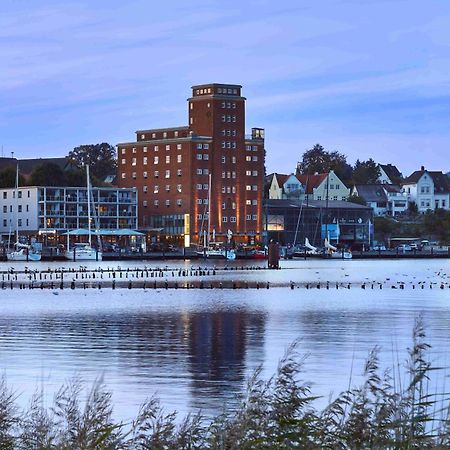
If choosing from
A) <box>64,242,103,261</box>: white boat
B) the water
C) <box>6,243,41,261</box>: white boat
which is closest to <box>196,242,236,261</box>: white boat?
<box>64,242,103,261</box>: white boat

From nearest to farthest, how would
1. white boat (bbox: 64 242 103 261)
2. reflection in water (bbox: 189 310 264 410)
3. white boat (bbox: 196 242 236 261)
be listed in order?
reflection in water (bbox: 189 310 264 410) → white boat (bbox: 64 242 103 261) → white boat (bbox: 196 242 236 261)

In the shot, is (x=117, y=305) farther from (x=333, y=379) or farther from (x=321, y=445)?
(x=321, y=445)

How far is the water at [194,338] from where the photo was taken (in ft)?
105

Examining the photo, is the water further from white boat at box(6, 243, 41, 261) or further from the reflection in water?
white boat at box(6, 243, 41, 261)

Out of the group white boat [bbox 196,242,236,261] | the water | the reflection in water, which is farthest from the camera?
white boat [bbox 196,242,236,261]

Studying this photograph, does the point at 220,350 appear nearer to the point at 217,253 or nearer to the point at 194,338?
the point at 194,338

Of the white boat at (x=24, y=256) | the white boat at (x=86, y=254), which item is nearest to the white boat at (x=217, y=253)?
the white boat at (x=86, y=254)

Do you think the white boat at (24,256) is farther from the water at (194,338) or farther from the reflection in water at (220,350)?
the reflection in water at (220,350)

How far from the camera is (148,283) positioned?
100 metres

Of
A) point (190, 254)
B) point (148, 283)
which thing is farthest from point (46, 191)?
point (148, 283)

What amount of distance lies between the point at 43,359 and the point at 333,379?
11368 millimetres

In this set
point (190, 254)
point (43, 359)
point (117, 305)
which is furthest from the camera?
point (190, 254)

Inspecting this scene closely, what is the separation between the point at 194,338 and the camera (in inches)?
1886

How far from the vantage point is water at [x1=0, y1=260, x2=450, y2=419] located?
3191 centimetres
